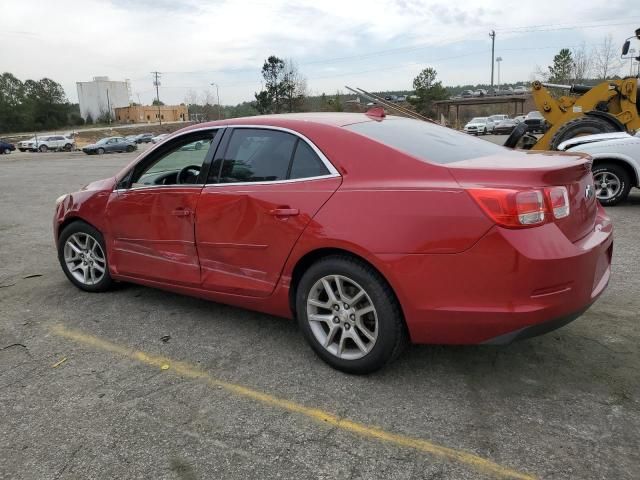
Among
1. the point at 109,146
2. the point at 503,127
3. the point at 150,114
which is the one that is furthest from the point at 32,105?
the point at 503,127

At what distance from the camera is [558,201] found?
110 inches

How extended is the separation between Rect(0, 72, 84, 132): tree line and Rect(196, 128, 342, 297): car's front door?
332 ft

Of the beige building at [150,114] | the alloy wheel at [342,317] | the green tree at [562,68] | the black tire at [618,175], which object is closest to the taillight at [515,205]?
the alloy wheel at [342,317]

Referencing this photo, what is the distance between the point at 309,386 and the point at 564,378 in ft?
4.87

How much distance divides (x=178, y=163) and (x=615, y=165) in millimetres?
6844

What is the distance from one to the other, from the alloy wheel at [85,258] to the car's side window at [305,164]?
2306 millimetres

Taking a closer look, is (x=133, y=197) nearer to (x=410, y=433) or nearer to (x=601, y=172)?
(x=410, y=433)

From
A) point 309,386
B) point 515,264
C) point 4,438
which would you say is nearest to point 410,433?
point 309,386

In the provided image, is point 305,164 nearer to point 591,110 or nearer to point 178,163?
point 178,163

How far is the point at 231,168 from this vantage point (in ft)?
12.3

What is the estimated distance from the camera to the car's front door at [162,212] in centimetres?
394

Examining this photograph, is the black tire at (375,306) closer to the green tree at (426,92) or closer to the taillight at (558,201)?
the taillight at (558,201)

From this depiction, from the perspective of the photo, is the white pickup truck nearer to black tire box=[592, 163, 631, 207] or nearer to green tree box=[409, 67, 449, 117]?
green tree box=[409, 67, 449, 117]

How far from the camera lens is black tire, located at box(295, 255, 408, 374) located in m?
2.99
